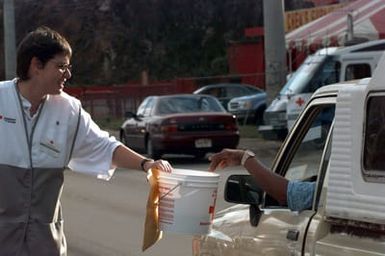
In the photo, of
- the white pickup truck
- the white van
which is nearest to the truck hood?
the white pickup truck

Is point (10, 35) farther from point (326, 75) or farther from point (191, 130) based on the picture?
point (326, 75)

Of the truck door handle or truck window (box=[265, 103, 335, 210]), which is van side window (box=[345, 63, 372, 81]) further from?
the truck door handle

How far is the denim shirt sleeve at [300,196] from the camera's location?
3.84 metres

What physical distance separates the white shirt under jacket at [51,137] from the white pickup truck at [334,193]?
2.19ft

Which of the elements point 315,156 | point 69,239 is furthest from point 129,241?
point 315,156

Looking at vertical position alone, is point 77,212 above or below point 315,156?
below

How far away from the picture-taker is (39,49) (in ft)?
12.6

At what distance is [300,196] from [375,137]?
2.77 feet

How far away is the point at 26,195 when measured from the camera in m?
3.82

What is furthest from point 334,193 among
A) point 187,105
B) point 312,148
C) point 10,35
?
point 10,35

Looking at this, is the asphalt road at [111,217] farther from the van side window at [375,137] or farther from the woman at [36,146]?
the van side window at [375,137]

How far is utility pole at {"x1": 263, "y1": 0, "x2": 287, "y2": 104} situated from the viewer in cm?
2266

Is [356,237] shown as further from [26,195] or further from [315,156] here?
[26,195]

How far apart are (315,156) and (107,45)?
5005 cm
